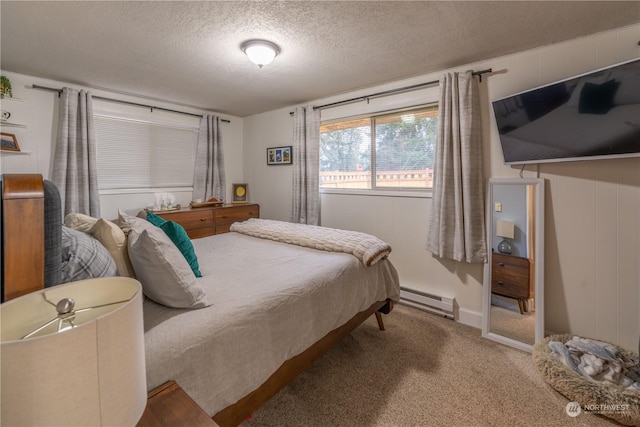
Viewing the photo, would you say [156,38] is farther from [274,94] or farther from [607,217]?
[607,217]

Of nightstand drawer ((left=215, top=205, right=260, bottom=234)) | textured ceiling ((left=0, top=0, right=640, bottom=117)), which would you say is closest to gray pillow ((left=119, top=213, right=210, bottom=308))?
textured ceiling ((left=0, top=0, right=640, bottom=117))

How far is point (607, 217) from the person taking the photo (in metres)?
2.12

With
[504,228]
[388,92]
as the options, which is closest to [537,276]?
[504,228]

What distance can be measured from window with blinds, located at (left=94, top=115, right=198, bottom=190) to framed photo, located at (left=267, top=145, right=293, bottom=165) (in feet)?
3.75

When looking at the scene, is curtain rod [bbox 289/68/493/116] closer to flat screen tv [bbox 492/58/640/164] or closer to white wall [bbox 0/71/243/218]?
flat screen tv [bbox 492/58/640/164]

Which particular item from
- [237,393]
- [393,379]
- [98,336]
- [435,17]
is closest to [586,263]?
[393,379]

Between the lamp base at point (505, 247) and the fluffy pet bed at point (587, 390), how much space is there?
0.82 meters

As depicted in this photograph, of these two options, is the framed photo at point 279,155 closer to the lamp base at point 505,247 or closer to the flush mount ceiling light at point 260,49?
the flush mount ceiling light at point 260,49

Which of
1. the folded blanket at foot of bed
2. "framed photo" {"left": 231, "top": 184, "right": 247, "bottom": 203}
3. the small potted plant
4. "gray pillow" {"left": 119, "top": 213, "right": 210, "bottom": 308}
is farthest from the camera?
"framed photo" {"left": 231, "top": 184, "right": 247, "bottom": 203}

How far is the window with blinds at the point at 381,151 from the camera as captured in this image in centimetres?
304

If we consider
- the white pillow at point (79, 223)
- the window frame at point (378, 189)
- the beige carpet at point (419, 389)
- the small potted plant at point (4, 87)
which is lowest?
the beige carpet at point (419, 389)

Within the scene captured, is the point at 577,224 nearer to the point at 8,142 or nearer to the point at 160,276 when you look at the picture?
the point at 160,276

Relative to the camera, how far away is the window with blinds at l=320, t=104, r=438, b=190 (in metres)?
3.04

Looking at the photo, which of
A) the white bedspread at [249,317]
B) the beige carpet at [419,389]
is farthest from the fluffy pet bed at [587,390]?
the white bedspread at [249,317]
